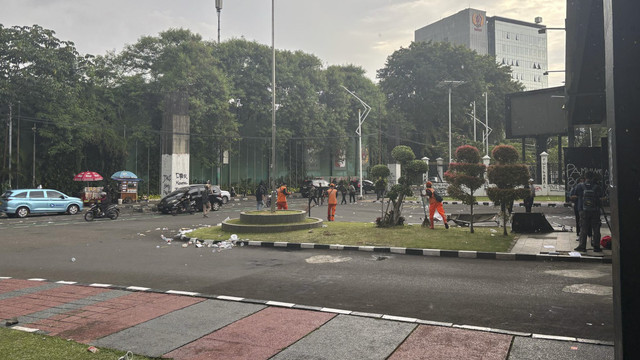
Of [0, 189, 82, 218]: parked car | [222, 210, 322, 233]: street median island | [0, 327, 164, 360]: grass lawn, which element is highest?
[0, 189, 82, 218]: parked car

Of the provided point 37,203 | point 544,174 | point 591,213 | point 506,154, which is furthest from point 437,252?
point 544,174

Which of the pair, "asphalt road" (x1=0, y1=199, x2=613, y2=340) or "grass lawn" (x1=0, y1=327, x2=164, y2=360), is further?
"asphalt road" (x1=0, y1=199, x2=613, y2=340)

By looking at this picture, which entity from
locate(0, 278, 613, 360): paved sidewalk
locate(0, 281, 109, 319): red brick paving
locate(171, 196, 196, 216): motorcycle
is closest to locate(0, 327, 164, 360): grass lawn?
locate(0, 278, 613, 360): paved sidewalk

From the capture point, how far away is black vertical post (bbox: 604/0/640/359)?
2.28 m

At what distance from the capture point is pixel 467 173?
1491 centimetres

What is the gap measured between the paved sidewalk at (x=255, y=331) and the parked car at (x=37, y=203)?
1980cm

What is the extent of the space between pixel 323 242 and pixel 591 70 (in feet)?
26.3

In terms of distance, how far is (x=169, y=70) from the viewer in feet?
125

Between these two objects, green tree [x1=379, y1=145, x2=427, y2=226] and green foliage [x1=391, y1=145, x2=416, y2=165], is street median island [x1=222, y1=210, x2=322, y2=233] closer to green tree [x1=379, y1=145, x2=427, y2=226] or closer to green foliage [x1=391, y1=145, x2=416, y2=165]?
green tree [x1=379, y1=145, x2=427, y2=226]

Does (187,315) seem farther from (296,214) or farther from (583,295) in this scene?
(296,214)

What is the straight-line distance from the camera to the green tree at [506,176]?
553 inches

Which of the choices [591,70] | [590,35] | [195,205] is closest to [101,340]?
[590,35]

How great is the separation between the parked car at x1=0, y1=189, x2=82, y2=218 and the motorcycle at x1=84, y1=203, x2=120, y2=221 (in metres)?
4.27

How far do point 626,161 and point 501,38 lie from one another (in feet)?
408
